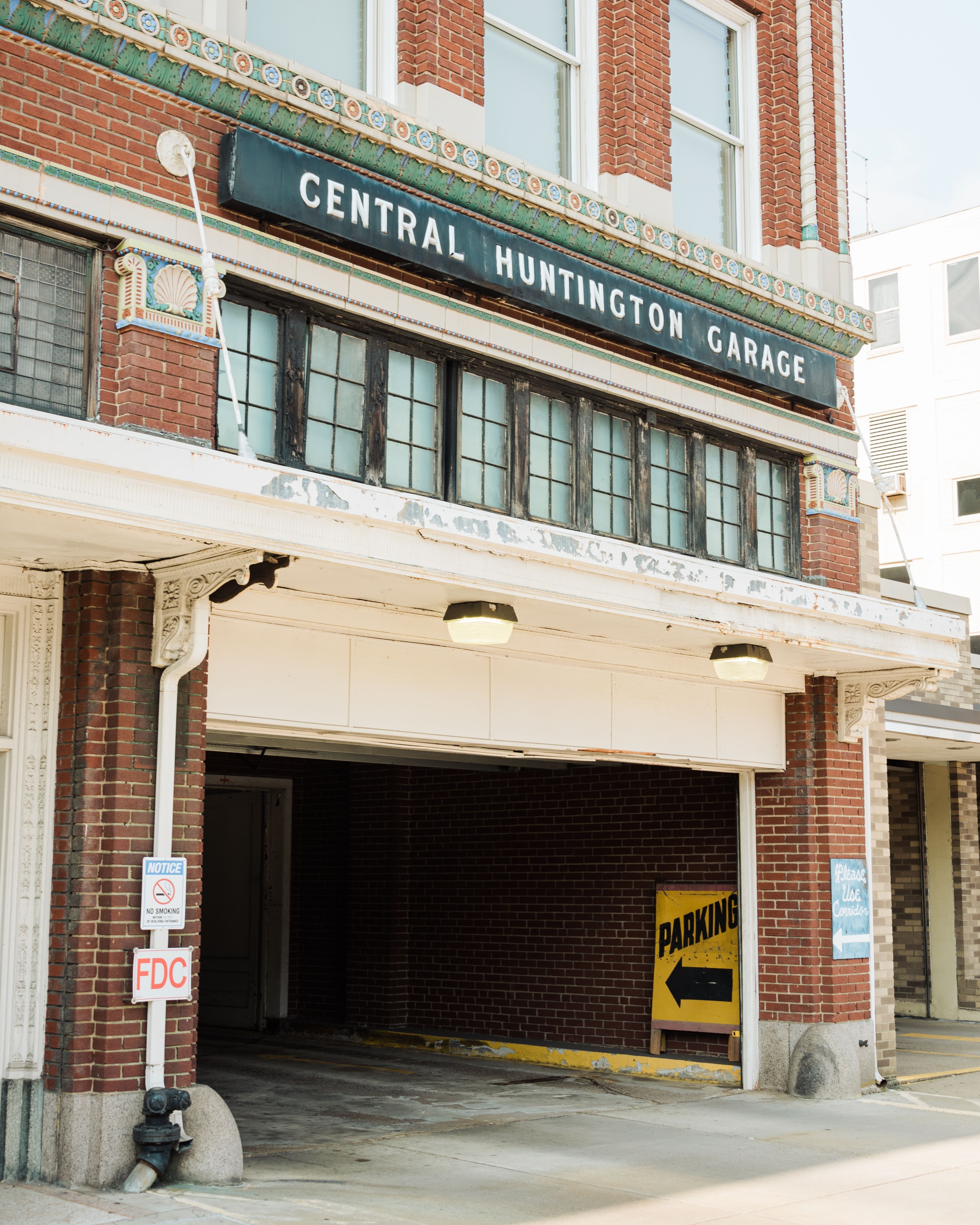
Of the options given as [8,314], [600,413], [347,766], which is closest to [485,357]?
[600,413]

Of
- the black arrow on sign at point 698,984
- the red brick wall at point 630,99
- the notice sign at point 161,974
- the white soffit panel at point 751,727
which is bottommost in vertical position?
the black arrow on sign at point 698,984

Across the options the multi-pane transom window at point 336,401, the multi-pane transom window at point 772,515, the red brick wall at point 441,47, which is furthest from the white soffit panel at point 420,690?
the red brick wall at point 441,47

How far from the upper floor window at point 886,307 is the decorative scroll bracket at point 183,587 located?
25361mm

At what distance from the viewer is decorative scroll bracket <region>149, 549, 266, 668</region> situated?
8078 millimetres

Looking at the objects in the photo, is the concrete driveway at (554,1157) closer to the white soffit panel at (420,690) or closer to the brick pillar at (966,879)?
the white soffit panel at (420,690)

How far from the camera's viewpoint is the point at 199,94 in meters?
9.15

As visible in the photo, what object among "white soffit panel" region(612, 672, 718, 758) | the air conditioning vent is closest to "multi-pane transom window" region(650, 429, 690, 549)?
"white soffit panel" region(612, 672, 718, 758)

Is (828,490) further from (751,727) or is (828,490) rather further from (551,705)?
(551,705)

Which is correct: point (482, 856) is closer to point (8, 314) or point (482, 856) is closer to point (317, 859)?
point (317, 859)

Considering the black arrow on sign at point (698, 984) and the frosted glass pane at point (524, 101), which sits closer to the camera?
the frosted glass pane at point (524, 101)

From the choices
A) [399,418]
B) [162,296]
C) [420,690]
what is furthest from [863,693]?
[162,296]

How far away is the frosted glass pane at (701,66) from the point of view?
44.2 feet

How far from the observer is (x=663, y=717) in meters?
12.2

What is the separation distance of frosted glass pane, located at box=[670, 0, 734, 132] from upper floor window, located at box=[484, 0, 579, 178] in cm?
126
